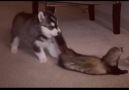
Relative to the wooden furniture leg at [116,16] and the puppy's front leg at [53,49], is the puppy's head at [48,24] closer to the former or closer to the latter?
the puppy's front leg at [53,49]

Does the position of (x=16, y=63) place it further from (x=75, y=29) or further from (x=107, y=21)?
(x=107, y=21)

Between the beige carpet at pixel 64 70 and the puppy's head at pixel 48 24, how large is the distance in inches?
8.1

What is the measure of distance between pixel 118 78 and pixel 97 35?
2.46 feet

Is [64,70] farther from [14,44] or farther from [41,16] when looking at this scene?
[14,44]

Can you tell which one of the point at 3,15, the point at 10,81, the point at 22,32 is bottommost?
the point at 3,15

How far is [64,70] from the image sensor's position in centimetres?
155

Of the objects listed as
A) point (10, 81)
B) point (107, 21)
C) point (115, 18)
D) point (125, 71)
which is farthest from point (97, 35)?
point (10, 81)

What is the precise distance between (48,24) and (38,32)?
90mm

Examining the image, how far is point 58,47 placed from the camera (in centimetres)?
169

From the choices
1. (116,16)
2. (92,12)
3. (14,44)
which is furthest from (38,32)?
(92,12)

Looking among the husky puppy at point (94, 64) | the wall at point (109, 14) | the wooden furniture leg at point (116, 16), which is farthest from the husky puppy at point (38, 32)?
the wall at point (109, 14)

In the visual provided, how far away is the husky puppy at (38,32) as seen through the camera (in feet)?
5.21

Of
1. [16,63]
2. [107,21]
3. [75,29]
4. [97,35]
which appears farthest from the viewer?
[107,21]

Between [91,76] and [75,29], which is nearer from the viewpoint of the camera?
[91,76]
